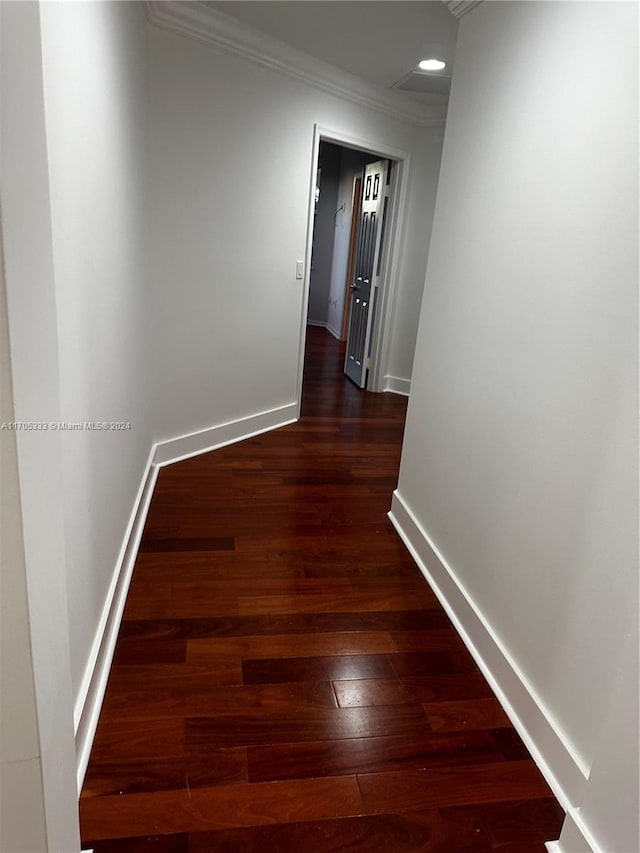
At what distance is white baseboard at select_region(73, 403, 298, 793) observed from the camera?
1452 millimetres

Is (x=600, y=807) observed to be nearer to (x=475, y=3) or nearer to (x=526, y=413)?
(x=526, y=413)

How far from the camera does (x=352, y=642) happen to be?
1.97 m

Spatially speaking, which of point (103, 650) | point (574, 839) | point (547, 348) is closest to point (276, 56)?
point (547, 348)

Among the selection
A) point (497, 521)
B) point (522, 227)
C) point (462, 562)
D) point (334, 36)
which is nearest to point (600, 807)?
point (497, 521)

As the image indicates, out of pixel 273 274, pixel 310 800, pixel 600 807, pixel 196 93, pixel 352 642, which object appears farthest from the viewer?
pixel 273 274

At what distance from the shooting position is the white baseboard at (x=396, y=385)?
17.3 feet

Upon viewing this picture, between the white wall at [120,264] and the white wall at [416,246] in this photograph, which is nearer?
the white wall at [120,264]

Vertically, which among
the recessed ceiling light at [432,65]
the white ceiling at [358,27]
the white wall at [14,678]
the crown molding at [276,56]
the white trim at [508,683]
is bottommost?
the white trim at [508,683]

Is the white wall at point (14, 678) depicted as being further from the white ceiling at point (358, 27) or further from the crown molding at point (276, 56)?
the white ceiling at point (358, 27)

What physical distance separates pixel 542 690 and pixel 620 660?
16.9 inches

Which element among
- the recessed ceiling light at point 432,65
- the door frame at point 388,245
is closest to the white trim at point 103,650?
the door frame at point 388,245

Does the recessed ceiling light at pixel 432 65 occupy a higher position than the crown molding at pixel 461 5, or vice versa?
the recessed ceiling light at pixel 432 65

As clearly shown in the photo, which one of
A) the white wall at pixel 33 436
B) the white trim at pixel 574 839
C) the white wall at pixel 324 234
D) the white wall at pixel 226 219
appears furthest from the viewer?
the white wall at pixel 324 234

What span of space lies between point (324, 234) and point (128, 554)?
6923mm
